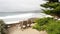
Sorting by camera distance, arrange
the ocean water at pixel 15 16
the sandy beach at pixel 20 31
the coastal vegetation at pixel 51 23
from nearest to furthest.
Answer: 1. the coastal vegetation at pixel 51 23
2. the sandy beach at pixel 20 31
3. the ocean water at pixel 15 16

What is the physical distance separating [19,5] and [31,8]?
0.63 ft

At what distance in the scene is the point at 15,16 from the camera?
2.22 metres

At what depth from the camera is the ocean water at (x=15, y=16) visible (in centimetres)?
214

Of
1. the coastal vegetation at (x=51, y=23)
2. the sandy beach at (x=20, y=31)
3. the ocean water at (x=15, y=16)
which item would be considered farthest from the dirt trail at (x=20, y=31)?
the coastal vegetation at (x=51, y=23)

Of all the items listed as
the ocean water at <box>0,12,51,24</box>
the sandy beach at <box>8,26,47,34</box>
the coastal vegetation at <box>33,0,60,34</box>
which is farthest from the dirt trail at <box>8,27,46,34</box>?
the coastal vegetation at <box>33,0,60,34</box>

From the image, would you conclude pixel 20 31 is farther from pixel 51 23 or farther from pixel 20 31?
pixel 51 23

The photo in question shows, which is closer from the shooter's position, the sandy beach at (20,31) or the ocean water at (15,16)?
the sandy beach at (20,31)

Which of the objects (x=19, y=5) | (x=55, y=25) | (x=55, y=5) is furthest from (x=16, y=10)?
(x=55, y=25)

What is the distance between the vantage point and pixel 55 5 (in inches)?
56.2

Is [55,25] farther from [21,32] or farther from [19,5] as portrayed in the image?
[19,5]

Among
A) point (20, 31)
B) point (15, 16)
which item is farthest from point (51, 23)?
point (15, 16)

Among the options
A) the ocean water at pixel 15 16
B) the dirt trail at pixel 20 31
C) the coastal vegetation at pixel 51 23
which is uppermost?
the coastal vegetation at pixel 51 23

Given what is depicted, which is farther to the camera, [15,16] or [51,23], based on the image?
[15,16]

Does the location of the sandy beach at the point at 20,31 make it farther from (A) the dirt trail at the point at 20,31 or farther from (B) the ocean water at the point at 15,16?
(B) the ocean water at the point at 15,16
